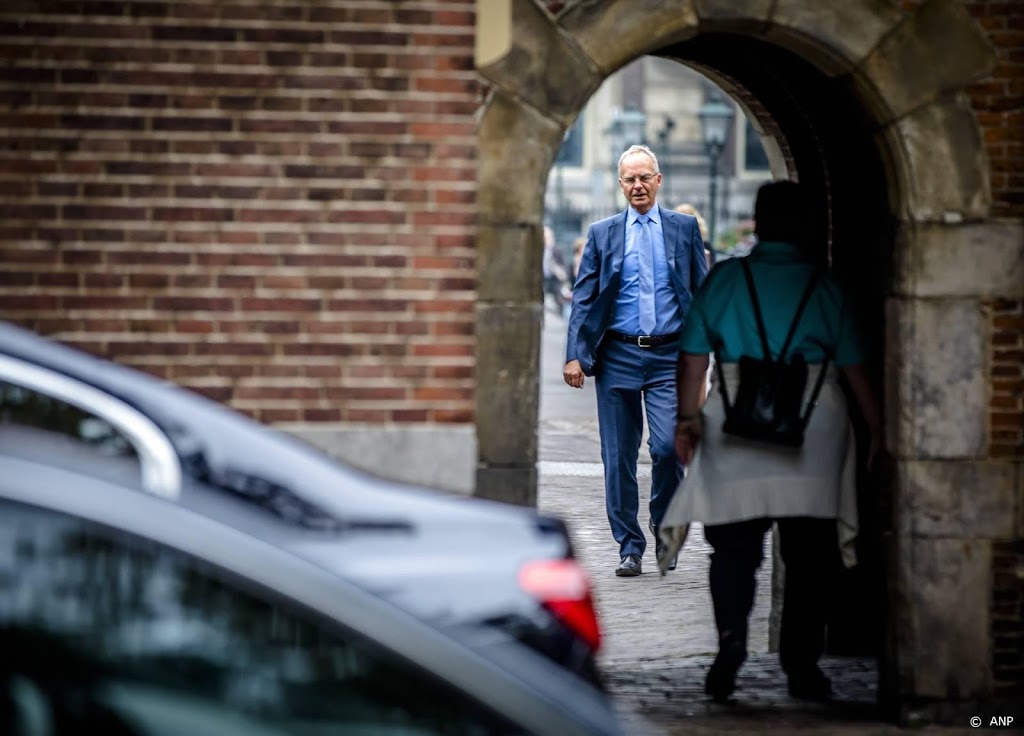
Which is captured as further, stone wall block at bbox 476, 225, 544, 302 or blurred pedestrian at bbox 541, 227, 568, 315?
blurred pedestrian at bbox 541, 227, 568, 315

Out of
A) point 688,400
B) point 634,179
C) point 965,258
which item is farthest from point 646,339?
point 965,258

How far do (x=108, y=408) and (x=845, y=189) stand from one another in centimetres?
499

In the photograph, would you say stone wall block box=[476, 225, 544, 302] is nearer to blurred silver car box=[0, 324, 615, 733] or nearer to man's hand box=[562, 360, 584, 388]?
man's hand box=[562, 360, 584, 388]

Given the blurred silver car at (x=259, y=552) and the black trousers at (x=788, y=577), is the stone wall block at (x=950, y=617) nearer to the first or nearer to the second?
the black trousers at (x=788, y=577)

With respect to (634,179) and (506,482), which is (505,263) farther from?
(634,179)

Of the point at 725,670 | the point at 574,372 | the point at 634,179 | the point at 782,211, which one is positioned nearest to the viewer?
the point at 725,670

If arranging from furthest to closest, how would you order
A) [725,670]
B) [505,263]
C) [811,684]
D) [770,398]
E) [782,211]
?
[811,684], [782,211], [725,670], [770,398], [505,263]

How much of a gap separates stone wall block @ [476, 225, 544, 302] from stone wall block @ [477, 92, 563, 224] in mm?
40

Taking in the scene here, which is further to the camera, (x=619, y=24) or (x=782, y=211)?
(x=782, y=211)

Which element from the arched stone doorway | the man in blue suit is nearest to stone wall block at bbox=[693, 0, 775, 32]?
the arched stone doorway

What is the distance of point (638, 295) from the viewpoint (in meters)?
8.88

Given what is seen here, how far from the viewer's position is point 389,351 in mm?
6125

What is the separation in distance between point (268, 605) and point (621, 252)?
649 centimetres

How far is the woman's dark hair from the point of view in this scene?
6633mm
